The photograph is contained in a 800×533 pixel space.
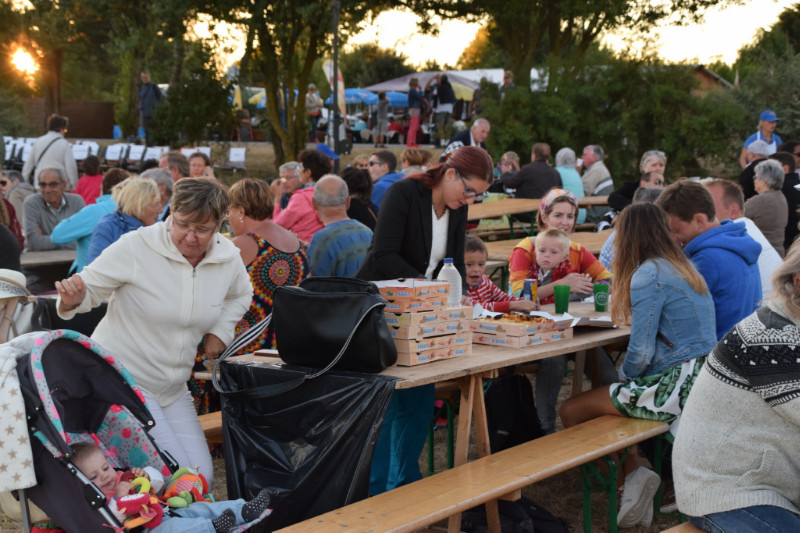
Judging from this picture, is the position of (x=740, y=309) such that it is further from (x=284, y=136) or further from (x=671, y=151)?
(x=284, y=136)

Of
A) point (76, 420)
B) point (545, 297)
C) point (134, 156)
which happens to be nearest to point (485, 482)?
point (76, 420)

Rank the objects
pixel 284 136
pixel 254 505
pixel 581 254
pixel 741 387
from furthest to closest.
→ pixel 284 136 → pixel 581 254 → pixel 254 505 → pixel 741 387

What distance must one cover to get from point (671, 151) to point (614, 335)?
36.1 feet

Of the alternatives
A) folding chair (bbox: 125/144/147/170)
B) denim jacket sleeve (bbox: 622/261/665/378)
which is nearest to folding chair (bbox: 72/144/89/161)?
folding chair (bbox: 125/144/147/170)

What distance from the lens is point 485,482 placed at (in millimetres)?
3361

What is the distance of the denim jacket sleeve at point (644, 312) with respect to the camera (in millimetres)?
3883

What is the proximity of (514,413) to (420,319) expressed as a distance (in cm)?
149

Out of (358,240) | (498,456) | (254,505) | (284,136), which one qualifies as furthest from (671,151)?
(254,505)

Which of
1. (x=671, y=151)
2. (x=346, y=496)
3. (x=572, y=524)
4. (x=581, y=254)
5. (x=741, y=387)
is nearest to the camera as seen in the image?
(x=741, y=387)

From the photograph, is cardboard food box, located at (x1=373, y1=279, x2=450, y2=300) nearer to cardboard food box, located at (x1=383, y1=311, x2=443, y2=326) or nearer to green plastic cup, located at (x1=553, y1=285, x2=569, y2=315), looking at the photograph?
cardboard food box, located at (x1=383, y1=311, x2=443, y2=326)

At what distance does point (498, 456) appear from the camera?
12.2 ft

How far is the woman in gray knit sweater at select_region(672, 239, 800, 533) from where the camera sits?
2.47m

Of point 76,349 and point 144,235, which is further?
point 144,235

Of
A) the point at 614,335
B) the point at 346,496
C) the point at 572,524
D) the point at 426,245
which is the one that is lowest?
the point at 572,524
